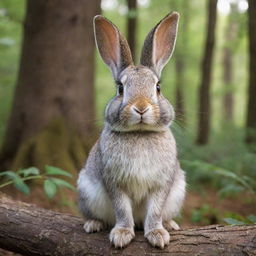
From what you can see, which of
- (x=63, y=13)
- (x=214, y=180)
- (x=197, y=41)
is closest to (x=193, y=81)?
(x=197, y=41)

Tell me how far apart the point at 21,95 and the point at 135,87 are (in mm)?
3617

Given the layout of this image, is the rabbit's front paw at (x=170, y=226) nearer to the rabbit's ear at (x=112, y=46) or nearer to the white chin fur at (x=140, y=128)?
the white chin fur at (x=140, y=128)

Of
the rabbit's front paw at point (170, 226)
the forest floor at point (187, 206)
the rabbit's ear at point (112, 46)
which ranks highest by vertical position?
the rabbit's ear at point (112, 46)

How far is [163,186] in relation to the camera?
335 centimetres

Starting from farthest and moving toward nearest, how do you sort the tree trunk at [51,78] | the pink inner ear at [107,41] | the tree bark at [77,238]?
the tree trunk at [51,78], the pink inner ear at [107,41], the tree bark at [77,238]

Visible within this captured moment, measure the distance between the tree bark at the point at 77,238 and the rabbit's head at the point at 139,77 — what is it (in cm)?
91

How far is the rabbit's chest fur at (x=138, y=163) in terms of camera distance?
3.29 m

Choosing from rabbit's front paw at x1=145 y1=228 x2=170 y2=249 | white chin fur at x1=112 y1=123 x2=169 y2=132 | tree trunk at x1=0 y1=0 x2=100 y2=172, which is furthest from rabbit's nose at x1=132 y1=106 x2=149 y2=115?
tree trunk at x1=0 y1=0 x2=100 y2=172

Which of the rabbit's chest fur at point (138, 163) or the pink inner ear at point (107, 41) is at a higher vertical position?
the pink inner ear at point (107, 41)

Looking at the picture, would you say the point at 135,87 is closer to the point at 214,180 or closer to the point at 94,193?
the point at 94,193

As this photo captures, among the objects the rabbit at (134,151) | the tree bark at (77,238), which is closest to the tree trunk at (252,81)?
the rabbit at (134,151)

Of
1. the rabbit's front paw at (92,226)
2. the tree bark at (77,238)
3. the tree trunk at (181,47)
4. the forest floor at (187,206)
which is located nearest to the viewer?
the tree bark at (77,238)

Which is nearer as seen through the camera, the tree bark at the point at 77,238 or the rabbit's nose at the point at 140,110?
the tree bark at the point at 77,238

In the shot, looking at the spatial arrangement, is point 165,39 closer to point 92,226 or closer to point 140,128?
point 140,128
